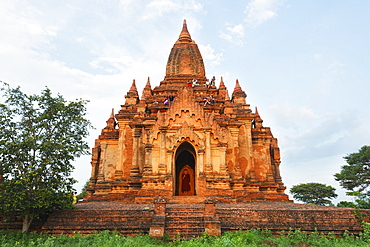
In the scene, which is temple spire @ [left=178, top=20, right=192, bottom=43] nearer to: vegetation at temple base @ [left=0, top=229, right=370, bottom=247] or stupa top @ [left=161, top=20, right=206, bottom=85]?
stupa top @ [left=161, top=20, right=206, bottom=85]

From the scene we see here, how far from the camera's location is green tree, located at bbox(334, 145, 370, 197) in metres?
37.4

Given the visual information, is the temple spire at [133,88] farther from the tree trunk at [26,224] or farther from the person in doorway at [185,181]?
the tree trunk at [26,224]

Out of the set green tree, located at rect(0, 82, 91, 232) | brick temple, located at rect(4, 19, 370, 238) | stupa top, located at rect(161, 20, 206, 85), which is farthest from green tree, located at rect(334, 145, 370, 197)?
green tree, located at rect(0, 82, 91, 232)

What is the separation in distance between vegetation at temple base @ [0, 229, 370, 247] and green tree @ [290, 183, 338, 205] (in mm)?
30235

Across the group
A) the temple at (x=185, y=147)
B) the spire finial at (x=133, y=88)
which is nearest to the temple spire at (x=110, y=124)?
the temple at (x=185, y=147)

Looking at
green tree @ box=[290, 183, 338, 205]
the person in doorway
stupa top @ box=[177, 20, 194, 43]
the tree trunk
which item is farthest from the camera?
green tree @ box=[290, 183, 338, 205]

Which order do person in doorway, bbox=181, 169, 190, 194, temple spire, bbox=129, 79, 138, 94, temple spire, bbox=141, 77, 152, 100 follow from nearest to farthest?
person in doorway, bbox=181, 169, 190, 194 → temple spire, bbox=141, 77, 152, 100 → temple spire, bbox=129, 79, 138, 94

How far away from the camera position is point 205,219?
502 inches

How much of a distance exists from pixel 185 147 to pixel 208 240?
1122 cm

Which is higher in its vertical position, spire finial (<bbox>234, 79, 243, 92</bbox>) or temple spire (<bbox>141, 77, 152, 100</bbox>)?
spire finial (<bbox>234, 79, 243, 92</bbox>)

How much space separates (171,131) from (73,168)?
24.7 feet

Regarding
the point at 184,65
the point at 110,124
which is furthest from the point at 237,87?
the point at 110,124

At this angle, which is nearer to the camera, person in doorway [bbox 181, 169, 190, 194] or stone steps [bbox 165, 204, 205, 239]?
stone steps [bbox 165, 204, 205, 239]

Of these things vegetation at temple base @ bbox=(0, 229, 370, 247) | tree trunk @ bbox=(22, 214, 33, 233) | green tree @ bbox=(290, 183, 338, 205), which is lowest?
vegetation at temple base @ bbox=(0, 229, 370, 247)
